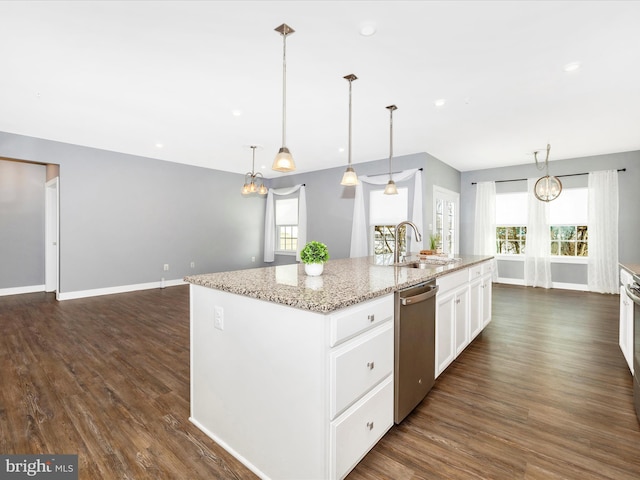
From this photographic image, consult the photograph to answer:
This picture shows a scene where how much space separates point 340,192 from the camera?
695cm

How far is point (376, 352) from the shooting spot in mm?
1644

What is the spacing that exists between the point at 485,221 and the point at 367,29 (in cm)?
608

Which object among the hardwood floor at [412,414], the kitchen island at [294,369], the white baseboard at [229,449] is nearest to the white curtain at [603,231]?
the hardwood floor at [412,414]

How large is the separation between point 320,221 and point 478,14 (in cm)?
544

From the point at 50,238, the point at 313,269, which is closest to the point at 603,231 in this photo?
the point at 313,269

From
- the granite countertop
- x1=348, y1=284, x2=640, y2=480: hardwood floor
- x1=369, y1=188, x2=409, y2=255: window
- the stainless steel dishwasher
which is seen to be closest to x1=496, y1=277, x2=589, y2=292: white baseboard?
x1=369, y1=188, x2=409, y2=255: window

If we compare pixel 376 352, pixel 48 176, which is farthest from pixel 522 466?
pixel 48 176

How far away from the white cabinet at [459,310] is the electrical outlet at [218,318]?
152cm

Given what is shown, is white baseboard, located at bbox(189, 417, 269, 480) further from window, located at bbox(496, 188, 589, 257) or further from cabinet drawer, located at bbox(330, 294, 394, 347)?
window, located at bbox(496, 188, 589, 257)

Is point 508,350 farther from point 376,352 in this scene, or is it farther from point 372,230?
point 372,230

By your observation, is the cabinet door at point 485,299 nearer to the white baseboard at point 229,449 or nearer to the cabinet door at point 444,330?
the cabinet door at point 444,330

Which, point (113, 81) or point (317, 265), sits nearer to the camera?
point (317, 265)

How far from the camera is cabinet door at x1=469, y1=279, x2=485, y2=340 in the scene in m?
3.08

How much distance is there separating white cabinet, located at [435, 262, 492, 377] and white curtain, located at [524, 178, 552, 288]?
3974mm
